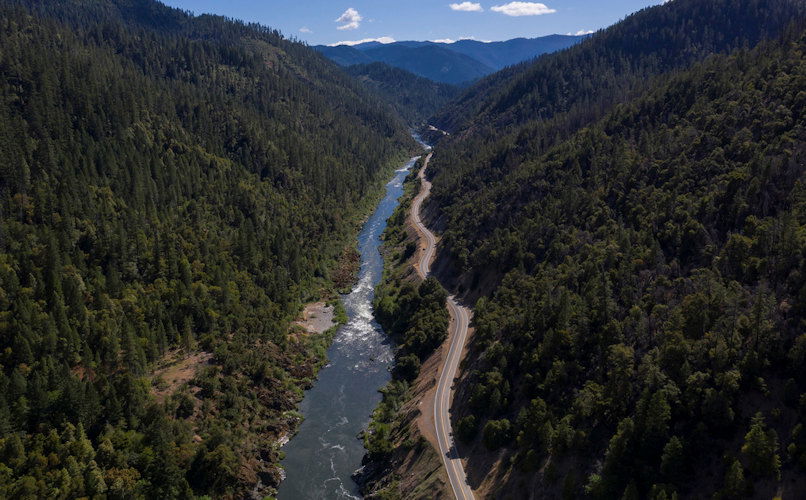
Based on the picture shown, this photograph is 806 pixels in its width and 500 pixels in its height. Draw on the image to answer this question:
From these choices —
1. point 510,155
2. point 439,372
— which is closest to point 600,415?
point 439,372

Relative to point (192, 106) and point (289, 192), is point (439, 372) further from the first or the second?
point (192, 106)

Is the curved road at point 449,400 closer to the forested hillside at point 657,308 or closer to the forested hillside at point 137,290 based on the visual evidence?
the forested hillside at point 657,308

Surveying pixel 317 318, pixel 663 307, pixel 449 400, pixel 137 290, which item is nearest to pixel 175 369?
pixel 137 290

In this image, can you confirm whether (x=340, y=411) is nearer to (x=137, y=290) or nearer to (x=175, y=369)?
(x=175, y=369)

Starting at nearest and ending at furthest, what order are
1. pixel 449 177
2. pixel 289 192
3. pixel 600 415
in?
pixel 600 415, pixel 289 192, pixel 449 177

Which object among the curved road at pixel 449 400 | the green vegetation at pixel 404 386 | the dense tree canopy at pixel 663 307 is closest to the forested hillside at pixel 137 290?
the green vegetation at pixel 404 386

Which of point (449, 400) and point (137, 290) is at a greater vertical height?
point (137, 290)
